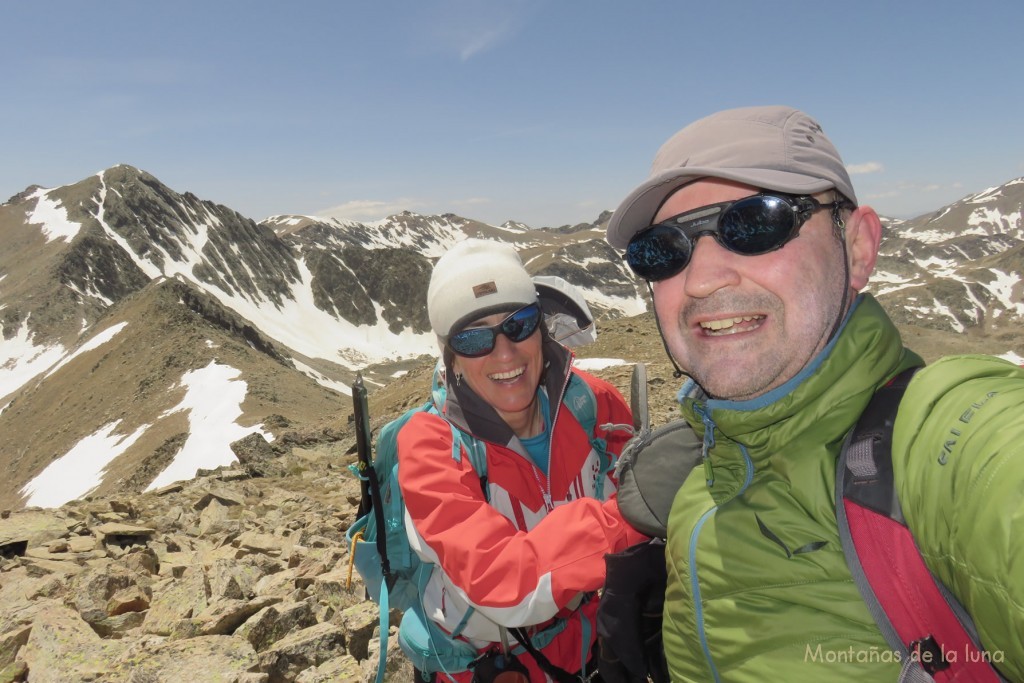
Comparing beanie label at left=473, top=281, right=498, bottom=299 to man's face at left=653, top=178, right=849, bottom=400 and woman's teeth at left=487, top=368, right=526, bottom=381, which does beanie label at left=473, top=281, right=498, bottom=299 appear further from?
man's face at left=653, top=178, right=849, bottom=400

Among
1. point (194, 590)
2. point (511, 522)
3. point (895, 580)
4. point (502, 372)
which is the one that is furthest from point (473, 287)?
point (194, 590)

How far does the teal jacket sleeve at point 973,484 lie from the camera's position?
1.40 m

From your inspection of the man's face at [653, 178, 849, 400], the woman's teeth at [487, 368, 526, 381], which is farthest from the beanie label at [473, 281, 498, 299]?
the man's face at [653, 178, 849, 400]

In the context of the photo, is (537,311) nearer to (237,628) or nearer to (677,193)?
(677,193)

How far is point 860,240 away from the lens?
7.11 ft

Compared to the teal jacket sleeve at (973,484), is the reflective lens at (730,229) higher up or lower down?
higher up

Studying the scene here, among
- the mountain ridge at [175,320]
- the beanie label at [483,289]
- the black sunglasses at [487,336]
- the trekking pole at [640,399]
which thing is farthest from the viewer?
the mountain ridge at [175,320]

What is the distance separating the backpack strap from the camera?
156cm

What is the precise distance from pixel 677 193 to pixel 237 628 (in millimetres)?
6397

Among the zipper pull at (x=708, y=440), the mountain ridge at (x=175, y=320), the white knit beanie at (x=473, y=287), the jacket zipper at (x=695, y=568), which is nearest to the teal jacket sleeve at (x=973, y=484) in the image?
the jacket zipper at (x=695, y=568)

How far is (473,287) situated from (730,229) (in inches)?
68.4

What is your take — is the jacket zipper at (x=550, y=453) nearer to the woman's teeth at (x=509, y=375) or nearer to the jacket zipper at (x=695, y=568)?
the woman's teeth at (x=509, y=375)

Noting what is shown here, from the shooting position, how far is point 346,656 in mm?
5418

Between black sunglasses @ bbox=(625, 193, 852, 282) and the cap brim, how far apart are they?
9 centimetres
